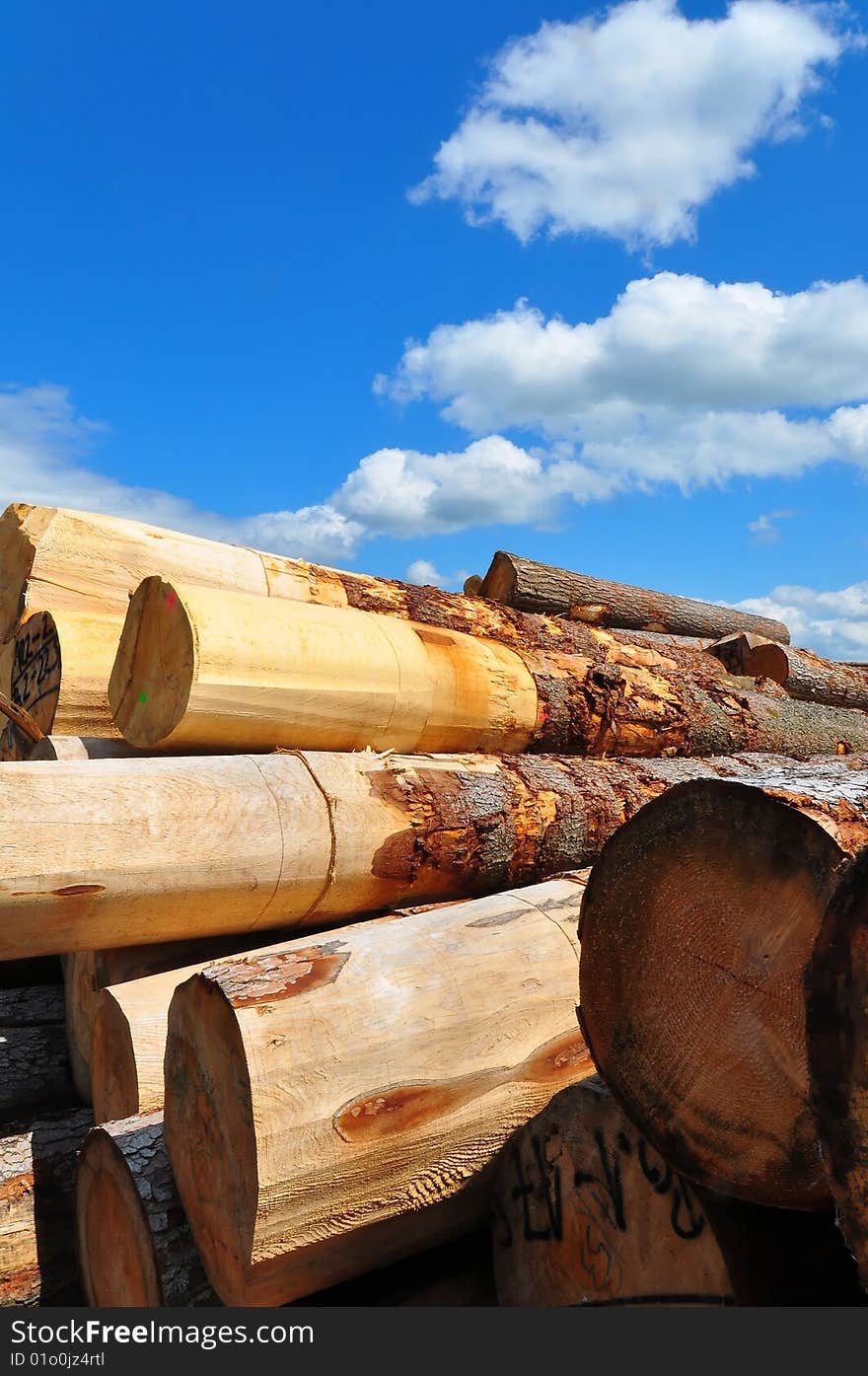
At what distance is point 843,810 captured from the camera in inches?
74.5

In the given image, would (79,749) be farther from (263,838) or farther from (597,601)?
(597,601)

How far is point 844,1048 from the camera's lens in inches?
58.6

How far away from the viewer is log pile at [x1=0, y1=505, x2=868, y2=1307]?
1.88 meters

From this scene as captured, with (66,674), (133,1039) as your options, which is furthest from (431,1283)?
(66,674)

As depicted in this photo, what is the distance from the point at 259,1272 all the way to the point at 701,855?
1.31 m

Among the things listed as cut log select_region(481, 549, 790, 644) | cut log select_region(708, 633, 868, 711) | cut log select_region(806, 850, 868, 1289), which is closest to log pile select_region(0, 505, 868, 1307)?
cut log select_region(806, 850, 868, 1289)

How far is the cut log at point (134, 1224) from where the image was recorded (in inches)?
90.0

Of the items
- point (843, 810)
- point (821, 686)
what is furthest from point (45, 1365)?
point (821, 686)

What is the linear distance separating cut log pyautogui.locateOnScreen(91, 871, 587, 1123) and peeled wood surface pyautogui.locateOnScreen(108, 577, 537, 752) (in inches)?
32.3

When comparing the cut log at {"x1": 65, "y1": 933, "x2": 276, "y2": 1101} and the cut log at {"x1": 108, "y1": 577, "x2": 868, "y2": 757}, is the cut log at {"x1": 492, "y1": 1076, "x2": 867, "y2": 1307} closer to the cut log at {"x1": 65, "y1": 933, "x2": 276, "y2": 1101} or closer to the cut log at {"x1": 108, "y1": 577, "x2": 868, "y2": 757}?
the cut log at {"x1": 65, "y1": 933, "x2": 276, "y2": 1101}

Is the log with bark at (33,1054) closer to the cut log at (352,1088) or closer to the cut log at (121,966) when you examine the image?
the cut log at (121,966)

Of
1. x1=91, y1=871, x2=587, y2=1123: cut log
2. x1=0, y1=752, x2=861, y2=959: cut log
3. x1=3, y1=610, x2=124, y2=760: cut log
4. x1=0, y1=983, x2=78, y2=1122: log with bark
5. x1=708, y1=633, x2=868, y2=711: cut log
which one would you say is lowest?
x1=0, y1=983, x2=78, y2=1122: log with bark

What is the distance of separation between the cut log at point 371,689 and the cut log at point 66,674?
0.80 ft

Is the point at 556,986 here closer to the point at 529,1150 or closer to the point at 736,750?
the point at 529,1150
